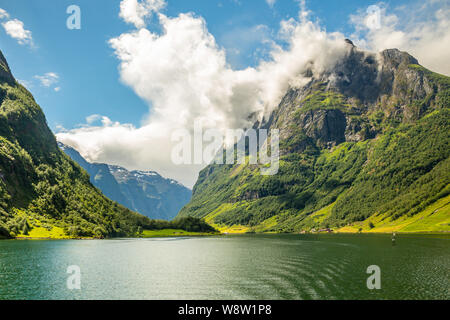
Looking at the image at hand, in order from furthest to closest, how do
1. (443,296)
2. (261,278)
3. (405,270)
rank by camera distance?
(405,270)
(261,278)
(443,296)

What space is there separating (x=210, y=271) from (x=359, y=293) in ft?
124

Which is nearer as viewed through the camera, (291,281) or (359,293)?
(359,293)
